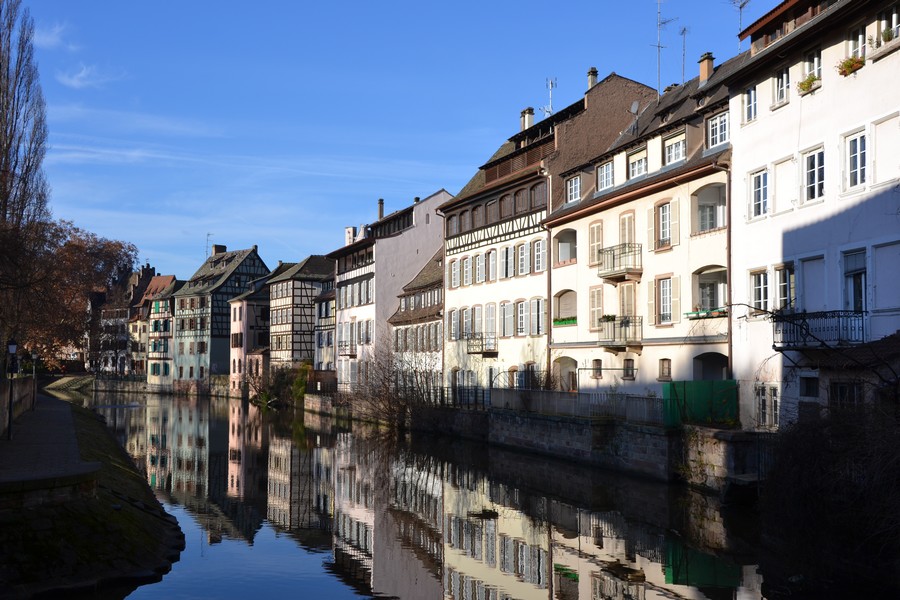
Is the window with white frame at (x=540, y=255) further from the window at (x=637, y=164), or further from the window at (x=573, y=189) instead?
the window at (x=637, y=164)

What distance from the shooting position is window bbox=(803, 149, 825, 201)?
2319 centimetres

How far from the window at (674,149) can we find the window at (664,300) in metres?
3.83

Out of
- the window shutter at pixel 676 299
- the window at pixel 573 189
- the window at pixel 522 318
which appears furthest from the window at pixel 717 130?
the window at pixel 522 318

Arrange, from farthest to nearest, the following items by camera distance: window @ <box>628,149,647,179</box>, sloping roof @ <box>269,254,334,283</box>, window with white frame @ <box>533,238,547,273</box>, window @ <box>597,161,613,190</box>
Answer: sloping roof @ <box>269,254,334,283</box> < window with white frame @ <box>533,238,547,273</box> < window @ <box>597,161,613,190</box> < window @ <box>628,149,647,179</box>

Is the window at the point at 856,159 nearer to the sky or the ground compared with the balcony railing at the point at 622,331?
nearer to the sky

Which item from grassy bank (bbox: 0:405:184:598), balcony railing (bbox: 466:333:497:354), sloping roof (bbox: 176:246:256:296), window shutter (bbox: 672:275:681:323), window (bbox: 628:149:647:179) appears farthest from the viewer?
sloping roof (bbox: 176:246:256:296)

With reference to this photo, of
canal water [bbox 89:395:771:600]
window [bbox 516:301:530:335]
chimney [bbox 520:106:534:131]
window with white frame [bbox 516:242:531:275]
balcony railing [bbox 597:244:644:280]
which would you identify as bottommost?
canal water [bbox 89:395:771:600]

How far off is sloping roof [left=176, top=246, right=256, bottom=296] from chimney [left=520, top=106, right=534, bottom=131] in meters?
50.5

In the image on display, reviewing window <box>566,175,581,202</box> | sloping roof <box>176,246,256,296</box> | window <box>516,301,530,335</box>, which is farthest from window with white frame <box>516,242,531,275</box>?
sloping roof <box>176,246,256,296</box>

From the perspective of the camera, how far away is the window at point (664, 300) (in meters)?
30.2

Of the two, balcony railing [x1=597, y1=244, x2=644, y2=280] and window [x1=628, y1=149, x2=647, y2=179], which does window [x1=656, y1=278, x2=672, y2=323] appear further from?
window [x1=628, y1=149, x2=647, y2=179]

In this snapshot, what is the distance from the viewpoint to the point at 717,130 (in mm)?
28422

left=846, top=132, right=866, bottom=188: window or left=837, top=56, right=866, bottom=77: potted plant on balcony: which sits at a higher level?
left=837, top=56, right=866, bottom=77: potted plant on balcony

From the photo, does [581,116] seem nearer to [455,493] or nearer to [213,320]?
[455,493]
